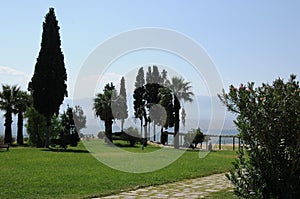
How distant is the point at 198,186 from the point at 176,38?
5.74 m

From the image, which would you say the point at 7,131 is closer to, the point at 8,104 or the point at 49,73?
the point at 8,104

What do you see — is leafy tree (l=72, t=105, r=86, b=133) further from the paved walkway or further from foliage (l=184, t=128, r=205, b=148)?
the paved walkway

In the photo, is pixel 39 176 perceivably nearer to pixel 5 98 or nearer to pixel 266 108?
pixel 266 108

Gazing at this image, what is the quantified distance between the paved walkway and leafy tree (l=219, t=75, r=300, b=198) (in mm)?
3093

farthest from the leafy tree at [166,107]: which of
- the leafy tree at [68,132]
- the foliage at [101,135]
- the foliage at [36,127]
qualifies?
the foliage at [36,127]

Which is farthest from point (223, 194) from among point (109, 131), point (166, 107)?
point (109, 131)

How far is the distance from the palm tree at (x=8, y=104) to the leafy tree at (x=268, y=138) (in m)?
39.4

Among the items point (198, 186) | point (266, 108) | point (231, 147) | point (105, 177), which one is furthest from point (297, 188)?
point (231, 147)

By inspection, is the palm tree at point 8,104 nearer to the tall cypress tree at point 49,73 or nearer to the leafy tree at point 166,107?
the tall cypress tree at point 49,73

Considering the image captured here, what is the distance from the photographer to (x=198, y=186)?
10055mm

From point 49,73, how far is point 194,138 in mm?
12169

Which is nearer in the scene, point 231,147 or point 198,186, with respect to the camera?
point 198,186

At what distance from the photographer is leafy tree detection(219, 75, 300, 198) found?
5.32 m

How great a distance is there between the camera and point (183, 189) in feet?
31.0
